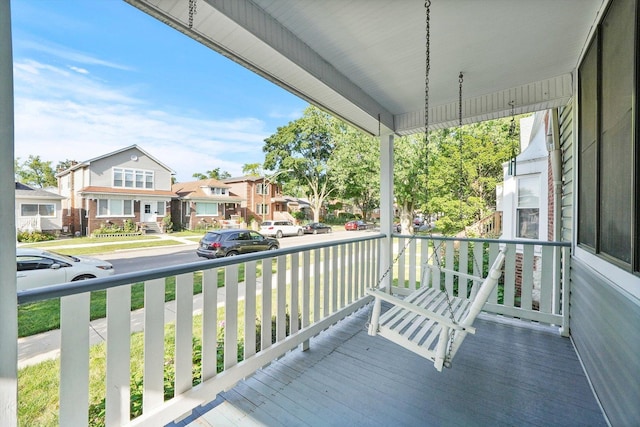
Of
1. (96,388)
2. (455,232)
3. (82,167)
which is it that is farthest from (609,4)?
(455,232)

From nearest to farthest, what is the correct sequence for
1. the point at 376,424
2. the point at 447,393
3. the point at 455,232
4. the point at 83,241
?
the point at 376,424 < the point at 447,393 < the point at 83,241 < the point at 455,232

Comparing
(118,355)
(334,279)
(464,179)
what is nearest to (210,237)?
(334,279)

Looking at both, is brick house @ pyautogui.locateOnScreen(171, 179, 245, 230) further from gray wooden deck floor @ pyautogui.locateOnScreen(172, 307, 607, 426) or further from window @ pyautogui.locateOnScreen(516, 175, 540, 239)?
window @ pyautogui.locateOnScreen(516, 175, 540, 239)

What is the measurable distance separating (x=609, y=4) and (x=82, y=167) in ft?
13.8

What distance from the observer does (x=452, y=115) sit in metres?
3.69

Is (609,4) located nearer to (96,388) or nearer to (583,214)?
(583,214)

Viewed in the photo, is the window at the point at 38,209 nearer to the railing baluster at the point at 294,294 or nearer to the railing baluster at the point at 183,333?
the railing baluster at the point at 183,333

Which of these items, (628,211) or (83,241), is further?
(83,241)

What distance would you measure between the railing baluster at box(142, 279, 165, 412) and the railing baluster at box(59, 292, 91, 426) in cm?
25

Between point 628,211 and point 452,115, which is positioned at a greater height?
point 452,115

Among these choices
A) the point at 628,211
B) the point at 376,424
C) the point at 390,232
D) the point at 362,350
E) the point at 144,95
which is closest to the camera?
the point at 628,211

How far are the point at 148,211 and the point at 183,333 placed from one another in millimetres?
1867

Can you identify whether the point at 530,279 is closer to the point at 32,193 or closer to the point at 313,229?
the point at 32,193

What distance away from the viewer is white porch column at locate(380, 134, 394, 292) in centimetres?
404
